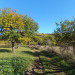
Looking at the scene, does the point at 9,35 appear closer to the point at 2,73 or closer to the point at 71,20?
the point at 2,73

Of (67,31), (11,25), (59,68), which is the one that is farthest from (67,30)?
(11,25)

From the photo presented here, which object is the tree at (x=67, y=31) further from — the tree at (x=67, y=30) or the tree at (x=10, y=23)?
the tree at (x=10, y=23)

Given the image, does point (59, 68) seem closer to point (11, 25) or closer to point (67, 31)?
point (67, 31)

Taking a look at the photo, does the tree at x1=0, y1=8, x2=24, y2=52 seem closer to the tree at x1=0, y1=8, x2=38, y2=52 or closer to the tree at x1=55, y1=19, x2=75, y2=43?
the tree at x1=0, y1=8, x2=38, y2=52

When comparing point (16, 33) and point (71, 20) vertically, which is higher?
point (71, 20)

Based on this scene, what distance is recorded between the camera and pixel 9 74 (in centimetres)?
365

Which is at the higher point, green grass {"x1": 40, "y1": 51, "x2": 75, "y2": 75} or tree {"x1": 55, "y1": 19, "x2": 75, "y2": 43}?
tree {"x1": 55, "y1": 19, "x2": 75, "y2": 43}

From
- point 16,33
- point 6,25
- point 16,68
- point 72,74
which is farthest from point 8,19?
point 72,74

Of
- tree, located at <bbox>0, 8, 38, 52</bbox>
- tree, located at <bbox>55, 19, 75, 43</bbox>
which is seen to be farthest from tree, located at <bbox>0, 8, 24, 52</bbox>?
tree, located at <bbox>55, 19, 75, 43</bbox>

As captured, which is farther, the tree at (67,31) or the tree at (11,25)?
the tree at (11,25)

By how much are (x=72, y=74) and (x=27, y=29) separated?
394 inches

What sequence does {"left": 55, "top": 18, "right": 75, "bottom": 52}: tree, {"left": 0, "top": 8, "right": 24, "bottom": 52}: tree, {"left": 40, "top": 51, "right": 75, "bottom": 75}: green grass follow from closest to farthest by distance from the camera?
1. {"left": 40, "top": 51, "right": 75, "bottom": 75}: green grass
2. {"left": 55, "top": 18, "right": 75, "bottom": 52}: tree
3. {"left": 0, "top": 8, "right": 24, "bottom": 52}: tree

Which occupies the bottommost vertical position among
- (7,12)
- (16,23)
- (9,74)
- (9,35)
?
(9,74)

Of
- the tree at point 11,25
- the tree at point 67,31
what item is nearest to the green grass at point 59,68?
the tree at point 67,31
